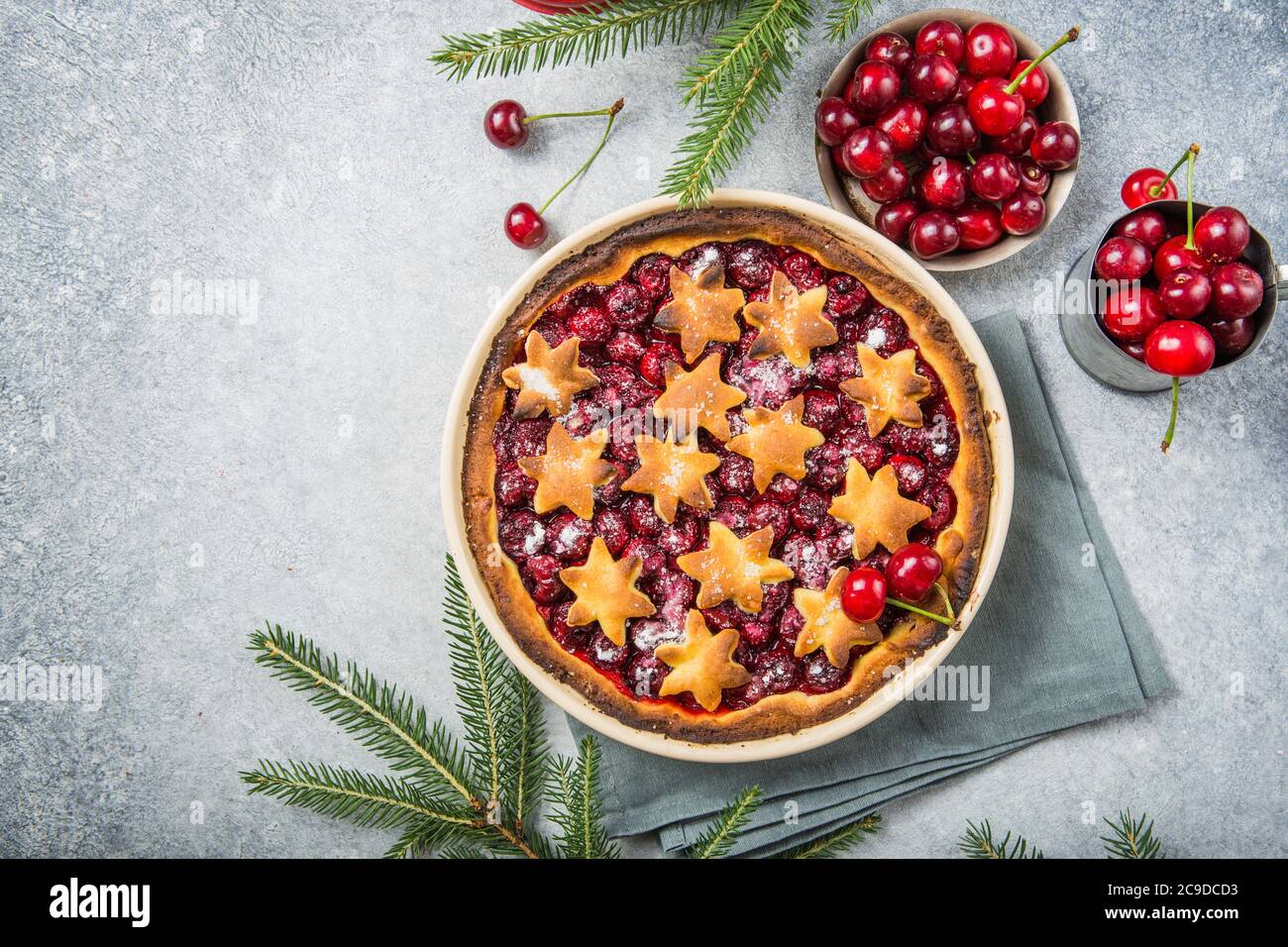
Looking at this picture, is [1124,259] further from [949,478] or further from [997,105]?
[949,478]

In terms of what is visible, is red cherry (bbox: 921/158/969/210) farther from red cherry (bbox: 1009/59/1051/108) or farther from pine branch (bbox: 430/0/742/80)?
pine branch (bbox: 430/0/742/80)

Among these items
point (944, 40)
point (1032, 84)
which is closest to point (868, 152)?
point (944, 40)

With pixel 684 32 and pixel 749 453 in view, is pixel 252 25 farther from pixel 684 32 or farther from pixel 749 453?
pixel 749 453

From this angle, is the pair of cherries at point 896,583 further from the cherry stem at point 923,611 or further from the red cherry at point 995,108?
the red cherry at point 995,108

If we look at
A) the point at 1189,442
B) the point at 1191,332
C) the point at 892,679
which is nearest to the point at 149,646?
the point at 892,679

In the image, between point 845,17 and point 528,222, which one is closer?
point 845,17

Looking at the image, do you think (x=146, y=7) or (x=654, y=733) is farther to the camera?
(x=146, y=7)

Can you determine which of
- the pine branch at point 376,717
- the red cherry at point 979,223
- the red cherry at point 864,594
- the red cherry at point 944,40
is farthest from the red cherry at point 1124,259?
the pine branch at point 376,717
